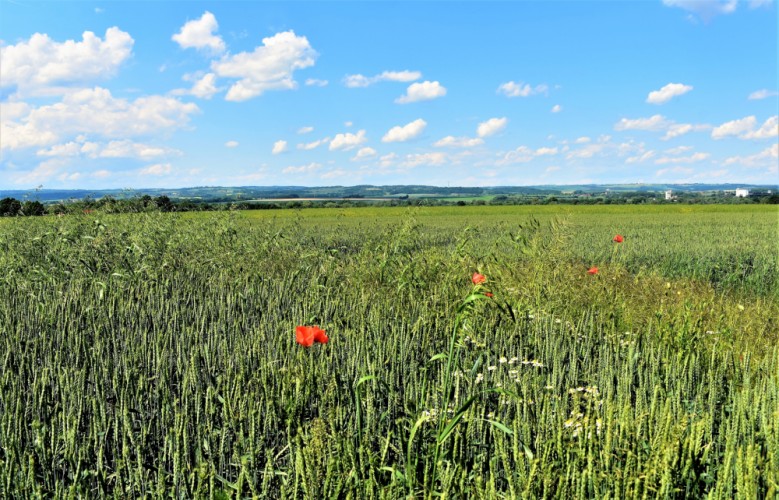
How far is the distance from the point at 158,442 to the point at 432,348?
2.00m

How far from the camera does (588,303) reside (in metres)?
5.97

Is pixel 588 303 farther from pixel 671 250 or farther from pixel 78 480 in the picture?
pixel 671 250

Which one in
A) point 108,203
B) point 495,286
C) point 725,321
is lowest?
point 725,321

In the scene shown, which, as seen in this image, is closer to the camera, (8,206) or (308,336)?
(308,336)

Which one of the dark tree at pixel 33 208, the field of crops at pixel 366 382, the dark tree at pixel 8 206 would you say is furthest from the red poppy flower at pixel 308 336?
the dark tree at pixel 8 206

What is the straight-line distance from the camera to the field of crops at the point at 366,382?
2156mm

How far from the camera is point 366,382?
9.53 feet

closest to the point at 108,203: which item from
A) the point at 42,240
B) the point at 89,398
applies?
the point at 42,240

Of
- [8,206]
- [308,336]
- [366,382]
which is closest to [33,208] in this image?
[8,206]

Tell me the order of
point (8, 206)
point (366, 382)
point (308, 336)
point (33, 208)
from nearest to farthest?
point (366, 382), point (308, 336), point (33, 208), point (8, 206)

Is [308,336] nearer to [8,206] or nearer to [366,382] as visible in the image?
[366,382]

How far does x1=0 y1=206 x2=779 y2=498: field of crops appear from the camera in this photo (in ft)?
7.07

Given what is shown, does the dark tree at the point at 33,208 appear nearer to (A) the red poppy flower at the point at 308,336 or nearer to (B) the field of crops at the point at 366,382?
(B) the field of crops at the point at 366,382

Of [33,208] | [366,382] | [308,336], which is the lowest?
[366,382]
